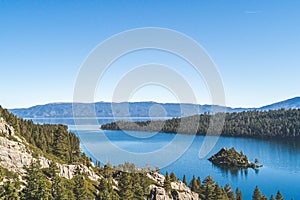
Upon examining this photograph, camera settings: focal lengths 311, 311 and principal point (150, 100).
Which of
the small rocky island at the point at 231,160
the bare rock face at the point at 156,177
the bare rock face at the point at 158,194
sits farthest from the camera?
the small rocky island at the point at 231,160

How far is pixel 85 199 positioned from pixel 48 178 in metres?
7.69

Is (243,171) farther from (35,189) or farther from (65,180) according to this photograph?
(35,189)

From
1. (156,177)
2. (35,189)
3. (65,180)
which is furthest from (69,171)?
(156,177)

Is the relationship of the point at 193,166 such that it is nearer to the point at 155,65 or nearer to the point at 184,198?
the point at 184,198

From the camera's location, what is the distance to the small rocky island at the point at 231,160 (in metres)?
130

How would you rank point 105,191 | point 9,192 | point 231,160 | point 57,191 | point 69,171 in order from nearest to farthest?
point 9,192
point 57,191
point 105,191
point 69,171
point 231,160

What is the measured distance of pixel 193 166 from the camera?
12125cm

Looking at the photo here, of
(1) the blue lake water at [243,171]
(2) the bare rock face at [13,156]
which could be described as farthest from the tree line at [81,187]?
(1) the blue lake water at [243,171]

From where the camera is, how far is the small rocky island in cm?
12973

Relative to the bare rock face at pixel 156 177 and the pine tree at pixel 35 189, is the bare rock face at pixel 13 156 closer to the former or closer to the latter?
the pine tree at pixel 35 189

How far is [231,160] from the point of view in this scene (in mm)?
133250

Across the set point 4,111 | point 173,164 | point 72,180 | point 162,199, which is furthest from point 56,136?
point 173,164

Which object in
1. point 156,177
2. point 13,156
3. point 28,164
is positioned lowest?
point 156,177

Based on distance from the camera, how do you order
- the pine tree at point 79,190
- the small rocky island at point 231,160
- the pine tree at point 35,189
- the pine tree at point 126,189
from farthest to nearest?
the small rocky island at point 231,160
the pine tree at point 126,189
the pine tree at point 79,190
the pine tree at point 35,189
